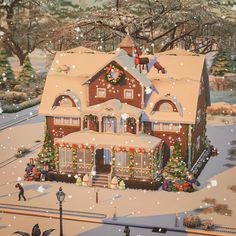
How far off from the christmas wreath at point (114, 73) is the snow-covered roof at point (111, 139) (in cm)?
380

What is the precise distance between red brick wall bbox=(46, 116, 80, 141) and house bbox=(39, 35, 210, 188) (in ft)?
0.24

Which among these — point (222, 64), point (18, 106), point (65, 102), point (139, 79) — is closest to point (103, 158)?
point (65, 102)

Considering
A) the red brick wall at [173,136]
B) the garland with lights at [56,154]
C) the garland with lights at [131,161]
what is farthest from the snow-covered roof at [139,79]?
the garland with lights at [131,161]

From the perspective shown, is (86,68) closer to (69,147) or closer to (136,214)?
(69,147)

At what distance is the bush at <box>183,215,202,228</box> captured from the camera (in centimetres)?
2938

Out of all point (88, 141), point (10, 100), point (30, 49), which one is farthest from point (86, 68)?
point (30, 49)

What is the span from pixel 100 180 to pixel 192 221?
9.11 metres

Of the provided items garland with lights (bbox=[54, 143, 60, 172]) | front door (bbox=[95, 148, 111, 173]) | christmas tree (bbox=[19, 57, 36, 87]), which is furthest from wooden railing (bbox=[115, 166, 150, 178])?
christmas tree (bbox=[19, 57, 36, 87])

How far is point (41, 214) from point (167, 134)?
10.8 meters

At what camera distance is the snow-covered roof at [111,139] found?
1412 inches

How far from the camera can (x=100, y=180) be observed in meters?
36.6

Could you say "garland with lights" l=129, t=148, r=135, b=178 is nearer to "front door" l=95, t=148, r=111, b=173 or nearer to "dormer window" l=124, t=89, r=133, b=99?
"front door" l=95, t=148, r=111, b=173

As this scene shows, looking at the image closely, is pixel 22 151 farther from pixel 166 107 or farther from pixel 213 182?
pixel 213 182

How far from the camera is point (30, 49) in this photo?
93188 millimetres
